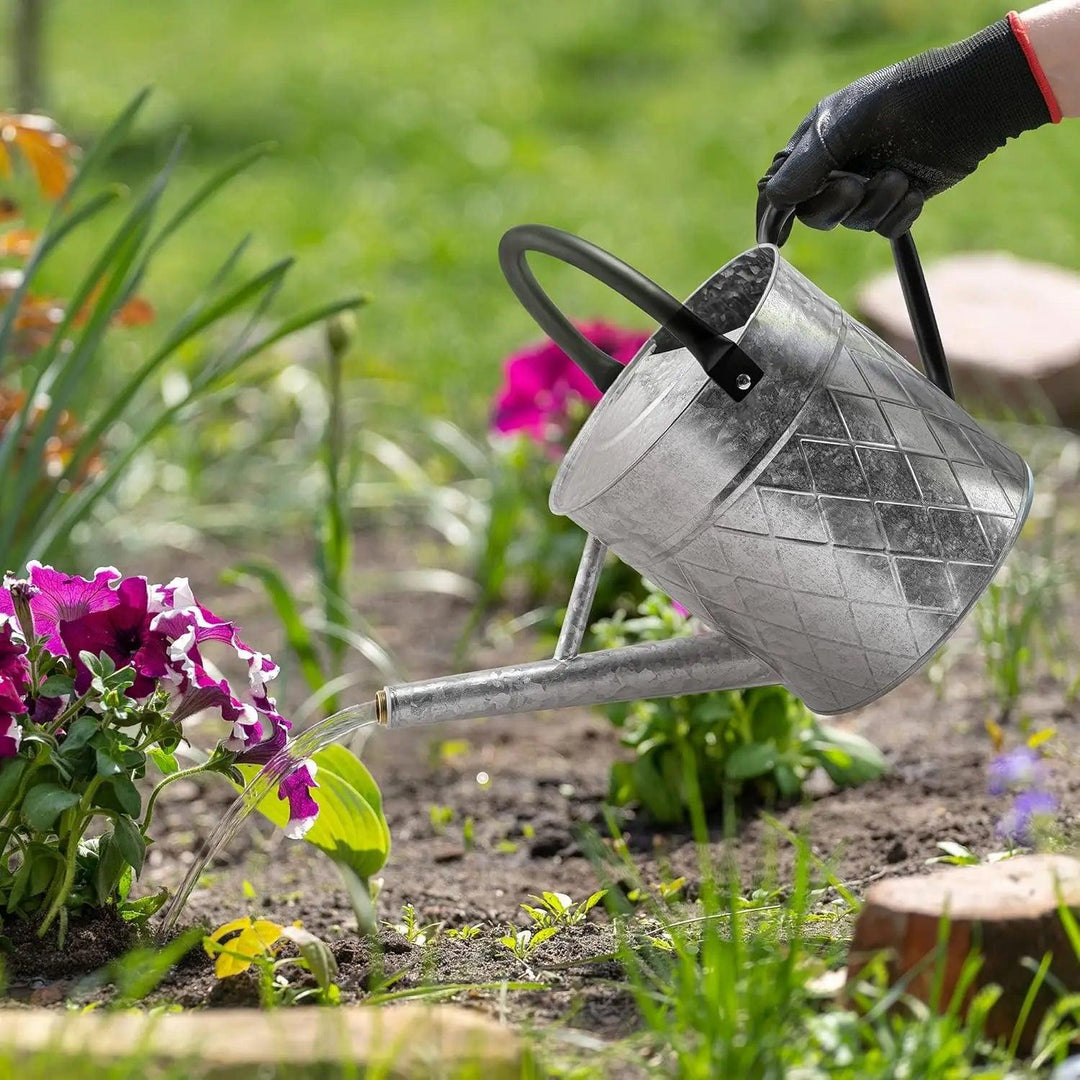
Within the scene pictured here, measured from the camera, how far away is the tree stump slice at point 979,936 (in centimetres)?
132

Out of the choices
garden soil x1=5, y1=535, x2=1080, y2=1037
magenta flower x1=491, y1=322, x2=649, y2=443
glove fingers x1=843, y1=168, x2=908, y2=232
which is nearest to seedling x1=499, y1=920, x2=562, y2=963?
garden soil x1=5, y1=535, x2=1080, y2=1037

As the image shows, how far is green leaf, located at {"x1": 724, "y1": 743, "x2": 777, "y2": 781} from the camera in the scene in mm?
2131

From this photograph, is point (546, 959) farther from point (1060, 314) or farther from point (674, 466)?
point (1060, 314)

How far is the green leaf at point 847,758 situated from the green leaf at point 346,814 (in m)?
0.75

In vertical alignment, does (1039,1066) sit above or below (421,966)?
above

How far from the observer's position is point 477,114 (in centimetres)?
696

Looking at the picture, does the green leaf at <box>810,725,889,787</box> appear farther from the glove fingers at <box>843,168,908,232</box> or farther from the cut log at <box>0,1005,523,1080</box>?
the cut log at <box>0,1005,523,1080</box>

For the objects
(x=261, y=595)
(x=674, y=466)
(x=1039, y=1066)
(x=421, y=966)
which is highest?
(x=674, y=466)

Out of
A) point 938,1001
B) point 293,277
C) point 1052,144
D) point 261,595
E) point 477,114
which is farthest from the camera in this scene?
point 477,114

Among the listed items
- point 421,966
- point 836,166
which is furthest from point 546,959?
point 836,166

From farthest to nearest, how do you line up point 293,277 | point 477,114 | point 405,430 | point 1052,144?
point 477,114 → point 1052,144 → point 293,277 → point 405,430

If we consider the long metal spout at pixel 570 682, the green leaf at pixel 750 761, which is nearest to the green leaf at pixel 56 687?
the long metal spout at pixel 570 682

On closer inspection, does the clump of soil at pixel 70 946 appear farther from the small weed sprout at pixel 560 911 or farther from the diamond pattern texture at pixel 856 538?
the diamond pattern texture at pixel 856 538

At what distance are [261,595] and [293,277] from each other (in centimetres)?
222
